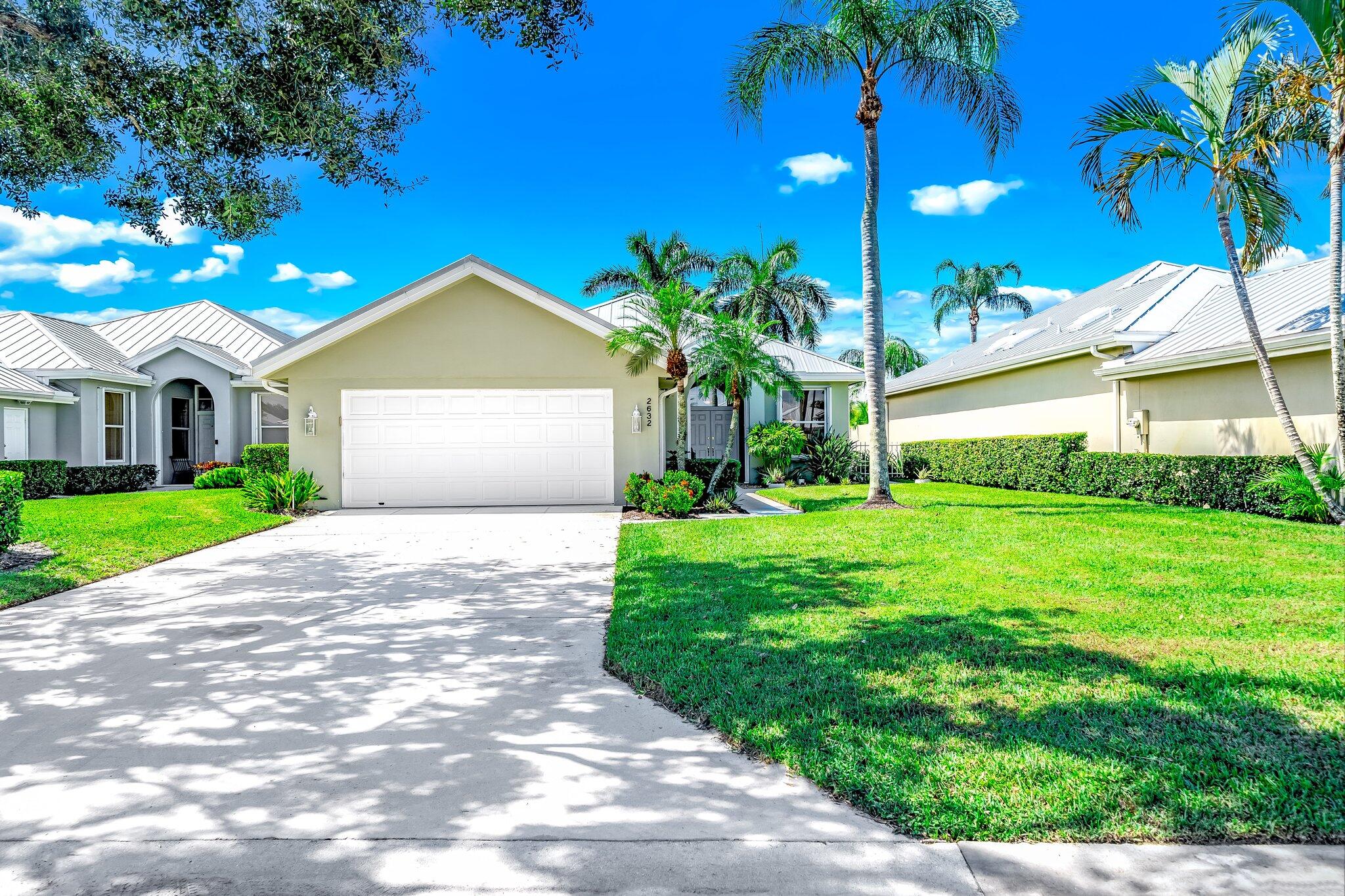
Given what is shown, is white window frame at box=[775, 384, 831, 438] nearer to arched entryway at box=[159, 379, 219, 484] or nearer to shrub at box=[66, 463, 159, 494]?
arched entryway at box=[159, 379, 219, 484]

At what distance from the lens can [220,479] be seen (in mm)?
17562

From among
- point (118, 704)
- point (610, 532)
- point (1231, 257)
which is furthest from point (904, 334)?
point (118, 704)

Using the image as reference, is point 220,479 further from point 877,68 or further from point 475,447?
point 877,68

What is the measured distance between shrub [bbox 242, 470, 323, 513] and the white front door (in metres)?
6.94

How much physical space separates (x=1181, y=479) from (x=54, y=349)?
24.0m

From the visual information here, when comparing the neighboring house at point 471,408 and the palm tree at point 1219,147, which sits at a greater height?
the palm tree at point 1219,147

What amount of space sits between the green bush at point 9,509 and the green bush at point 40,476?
857 centimetres

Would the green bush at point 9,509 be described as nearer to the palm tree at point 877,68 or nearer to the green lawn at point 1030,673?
the green lawn at point 1030,673

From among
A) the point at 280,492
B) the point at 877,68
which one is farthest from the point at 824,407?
the point at 280,492

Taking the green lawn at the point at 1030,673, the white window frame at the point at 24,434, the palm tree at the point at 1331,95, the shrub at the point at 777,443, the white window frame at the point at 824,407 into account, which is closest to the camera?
the green lawn at the point at 1030,673

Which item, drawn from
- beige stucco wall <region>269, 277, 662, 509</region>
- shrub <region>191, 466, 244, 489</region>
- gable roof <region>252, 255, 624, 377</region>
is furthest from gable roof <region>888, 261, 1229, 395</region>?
shrub <region>191, 466, 244, 489</region>

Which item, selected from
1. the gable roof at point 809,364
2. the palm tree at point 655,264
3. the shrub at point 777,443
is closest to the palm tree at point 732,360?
the shrub at point 777,443

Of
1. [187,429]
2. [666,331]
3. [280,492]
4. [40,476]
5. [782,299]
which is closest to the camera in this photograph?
[280,492]

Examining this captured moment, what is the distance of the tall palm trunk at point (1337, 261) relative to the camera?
884cm
